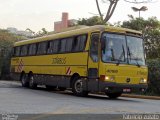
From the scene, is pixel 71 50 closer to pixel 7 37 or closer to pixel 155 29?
pixel 155 29

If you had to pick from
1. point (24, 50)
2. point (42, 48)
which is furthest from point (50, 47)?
point (24, 50)

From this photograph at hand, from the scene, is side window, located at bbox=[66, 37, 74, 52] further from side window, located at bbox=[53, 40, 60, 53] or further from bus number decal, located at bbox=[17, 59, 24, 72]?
bus number decal, located at bbox=[17, 59, 24, 72]

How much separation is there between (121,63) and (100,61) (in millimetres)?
988

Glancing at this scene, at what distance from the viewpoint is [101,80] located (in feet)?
65.7

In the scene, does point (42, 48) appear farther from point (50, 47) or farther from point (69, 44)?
point (69, 44)

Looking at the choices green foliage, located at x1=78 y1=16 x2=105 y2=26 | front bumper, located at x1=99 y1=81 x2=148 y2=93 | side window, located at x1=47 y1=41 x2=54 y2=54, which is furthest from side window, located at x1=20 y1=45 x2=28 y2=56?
green foliage, located at x1=78 y1=16 x2=105 y2=26

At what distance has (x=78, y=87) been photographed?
21.9 meters

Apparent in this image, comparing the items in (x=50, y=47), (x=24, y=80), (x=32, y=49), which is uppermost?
(x=32, y=49)

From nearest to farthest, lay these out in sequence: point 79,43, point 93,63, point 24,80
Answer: point 93,63, point 79,43, point 24,80

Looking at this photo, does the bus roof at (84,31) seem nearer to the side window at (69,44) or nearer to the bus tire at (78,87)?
the side window at (69,44)

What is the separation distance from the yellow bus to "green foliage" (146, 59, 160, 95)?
4467 millimetres

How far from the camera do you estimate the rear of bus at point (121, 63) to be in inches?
789

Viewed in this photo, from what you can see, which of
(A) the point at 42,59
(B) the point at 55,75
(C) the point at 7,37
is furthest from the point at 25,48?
(C) the point at 7,37

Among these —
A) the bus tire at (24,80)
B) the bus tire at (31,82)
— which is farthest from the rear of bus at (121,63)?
the bus tire at (24,80)
